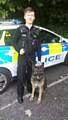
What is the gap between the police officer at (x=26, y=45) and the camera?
4.68m

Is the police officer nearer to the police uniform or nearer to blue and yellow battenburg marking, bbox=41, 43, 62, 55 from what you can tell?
the police uniform

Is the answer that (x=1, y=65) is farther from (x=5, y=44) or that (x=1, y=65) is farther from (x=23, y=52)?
(x=23, y=52)

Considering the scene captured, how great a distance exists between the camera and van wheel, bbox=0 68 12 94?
211 inches

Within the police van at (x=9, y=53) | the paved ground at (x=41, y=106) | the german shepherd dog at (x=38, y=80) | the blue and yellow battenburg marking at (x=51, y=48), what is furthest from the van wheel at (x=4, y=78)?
the blue and yellow battenburg marking at (x=51, y=48)

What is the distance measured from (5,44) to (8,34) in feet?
1.00

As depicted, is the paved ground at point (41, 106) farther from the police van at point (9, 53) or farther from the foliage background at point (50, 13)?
the foliage background at point (50, 13)

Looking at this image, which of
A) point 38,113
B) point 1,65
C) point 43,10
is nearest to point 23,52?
point 1,65

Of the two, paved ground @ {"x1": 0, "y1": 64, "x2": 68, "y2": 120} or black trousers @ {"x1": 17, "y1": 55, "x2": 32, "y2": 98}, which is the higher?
black trousers @ {"x1": 17, "y1": 55, "x2": 32, "y2": 98}

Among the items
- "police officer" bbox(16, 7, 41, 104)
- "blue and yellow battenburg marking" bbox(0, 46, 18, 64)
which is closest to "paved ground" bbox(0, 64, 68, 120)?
"police officer" bbox(16, 7, 41, 104)

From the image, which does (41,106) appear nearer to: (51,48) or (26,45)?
(26,45)

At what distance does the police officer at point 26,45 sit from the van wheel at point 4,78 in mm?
557

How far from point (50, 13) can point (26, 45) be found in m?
5.16

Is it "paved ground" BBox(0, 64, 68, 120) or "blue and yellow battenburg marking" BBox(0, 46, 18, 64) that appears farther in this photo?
"blue and yellow battenburg marking" BBox(0, 46, 18, 64)

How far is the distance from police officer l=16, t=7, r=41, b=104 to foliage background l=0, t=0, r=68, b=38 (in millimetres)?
3606
